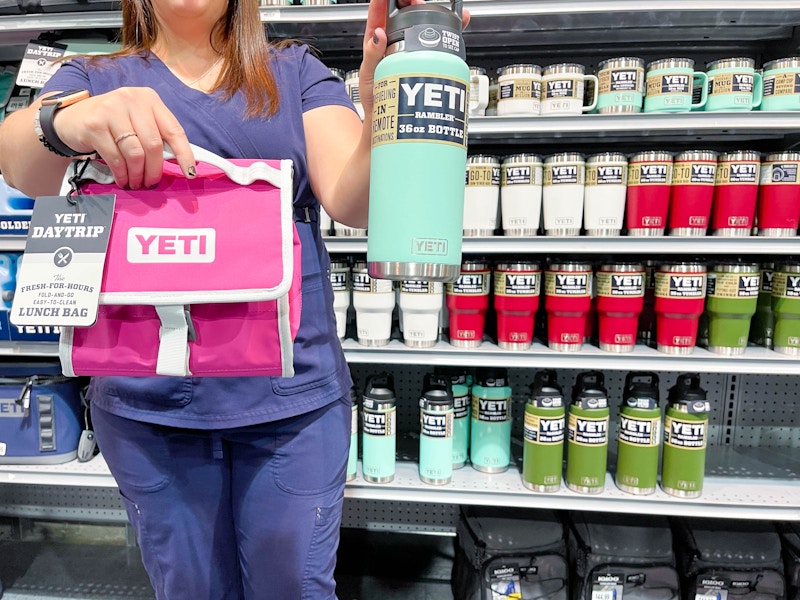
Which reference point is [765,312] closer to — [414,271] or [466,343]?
[466,343]

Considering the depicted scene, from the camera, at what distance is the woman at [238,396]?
826mm

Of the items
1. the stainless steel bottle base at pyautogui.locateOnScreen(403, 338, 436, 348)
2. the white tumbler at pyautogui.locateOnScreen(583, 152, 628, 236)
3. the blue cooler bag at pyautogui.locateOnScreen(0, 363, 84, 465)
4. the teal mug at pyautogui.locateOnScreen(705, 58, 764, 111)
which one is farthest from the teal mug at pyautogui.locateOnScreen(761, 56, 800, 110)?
the blue cooler bag at pyautogui.locateOnScreen(0, 363, 84, 465)

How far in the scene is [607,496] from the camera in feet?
5.42

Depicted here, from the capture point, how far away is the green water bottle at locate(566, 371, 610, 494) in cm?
159

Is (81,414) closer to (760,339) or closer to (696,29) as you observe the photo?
(760,339)

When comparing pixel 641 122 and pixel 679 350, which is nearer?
pixel 641 122

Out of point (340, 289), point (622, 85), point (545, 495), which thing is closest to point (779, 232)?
point (622, 85)

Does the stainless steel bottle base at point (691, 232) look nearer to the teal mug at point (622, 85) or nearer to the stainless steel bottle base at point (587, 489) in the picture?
Result: the teal mug at point (622, 85)

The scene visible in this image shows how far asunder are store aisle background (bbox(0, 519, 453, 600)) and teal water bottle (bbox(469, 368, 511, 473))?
574mm

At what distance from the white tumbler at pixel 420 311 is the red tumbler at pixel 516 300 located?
7.4 inches

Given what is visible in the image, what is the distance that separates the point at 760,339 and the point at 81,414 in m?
2.29

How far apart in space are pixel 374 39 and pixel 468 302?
108 cm

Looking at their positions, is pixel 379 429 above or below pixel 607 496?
above

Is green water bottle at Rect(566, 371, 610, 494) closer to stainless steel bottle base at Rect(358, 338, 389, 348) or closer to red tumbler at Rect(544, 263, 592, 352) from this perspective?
red tumbler at Rect(544, 263, 592, 352)
